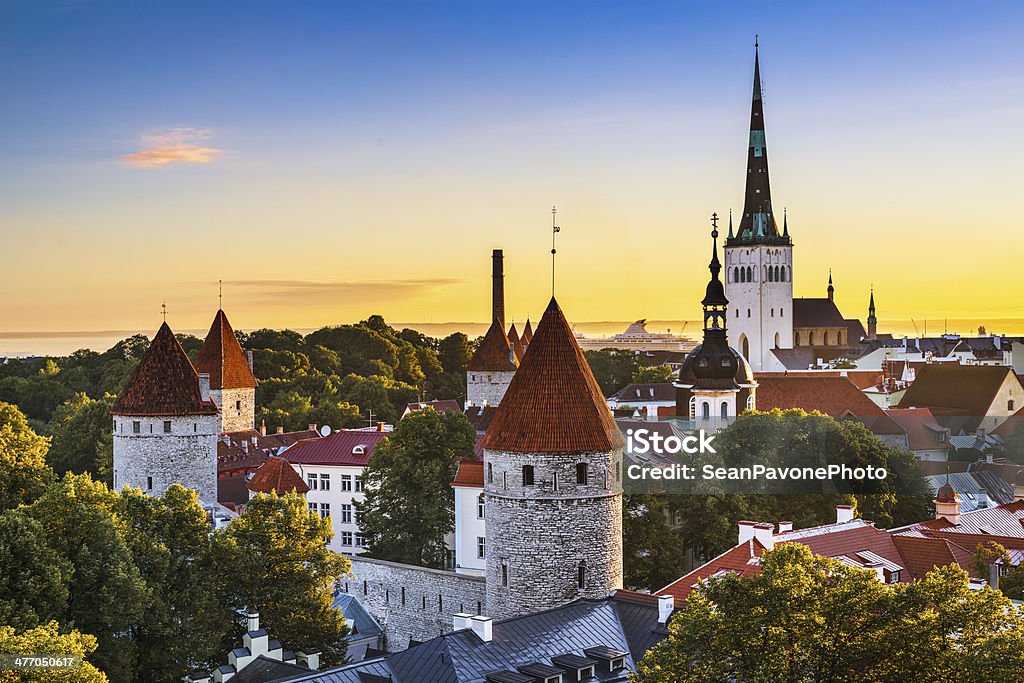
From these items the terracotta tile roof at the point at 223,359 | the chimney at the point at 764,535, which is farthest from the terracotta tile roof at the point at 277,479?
the chimney at the point at 764,535

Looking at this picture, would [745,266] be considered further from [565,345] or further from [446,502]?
[565,345]

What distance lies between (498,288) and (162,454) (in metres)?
39.1

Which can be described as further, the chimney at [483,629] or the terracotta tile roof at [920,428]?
the terracotta tile roof at [920,428]

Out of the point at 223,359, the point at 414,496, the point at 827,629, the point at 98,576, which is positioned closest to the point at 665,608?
the point at 827,629

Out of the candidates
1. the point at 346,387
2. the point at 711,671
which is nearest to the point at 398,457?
the point at 711,671

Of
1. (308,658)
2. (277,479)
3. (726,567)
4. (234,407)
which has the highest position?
→ (234,407)

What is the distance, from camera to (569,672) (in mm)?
25141

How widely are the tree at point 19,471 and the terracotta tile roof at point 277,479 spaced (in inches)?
617

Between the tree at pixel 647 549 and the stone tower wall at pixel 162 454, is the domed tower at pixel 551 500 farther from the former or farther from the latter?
the stone tower wall at pixel 162 454

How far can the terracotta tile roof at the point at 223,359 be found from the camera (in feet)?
202

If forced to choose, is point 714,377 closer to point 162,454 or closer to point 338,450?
point 338,450

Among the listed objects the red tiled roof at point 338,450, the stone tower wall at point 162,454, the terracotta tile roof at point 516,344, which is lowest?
the red tiled roof at point 338,450

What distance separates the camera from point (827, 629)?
20.2 meters

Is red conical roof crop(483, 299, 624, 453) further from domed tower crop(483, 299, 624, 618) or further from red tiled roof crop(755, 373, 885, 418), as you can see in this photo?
red tiled roof crop(755, 373, 885, 418)
